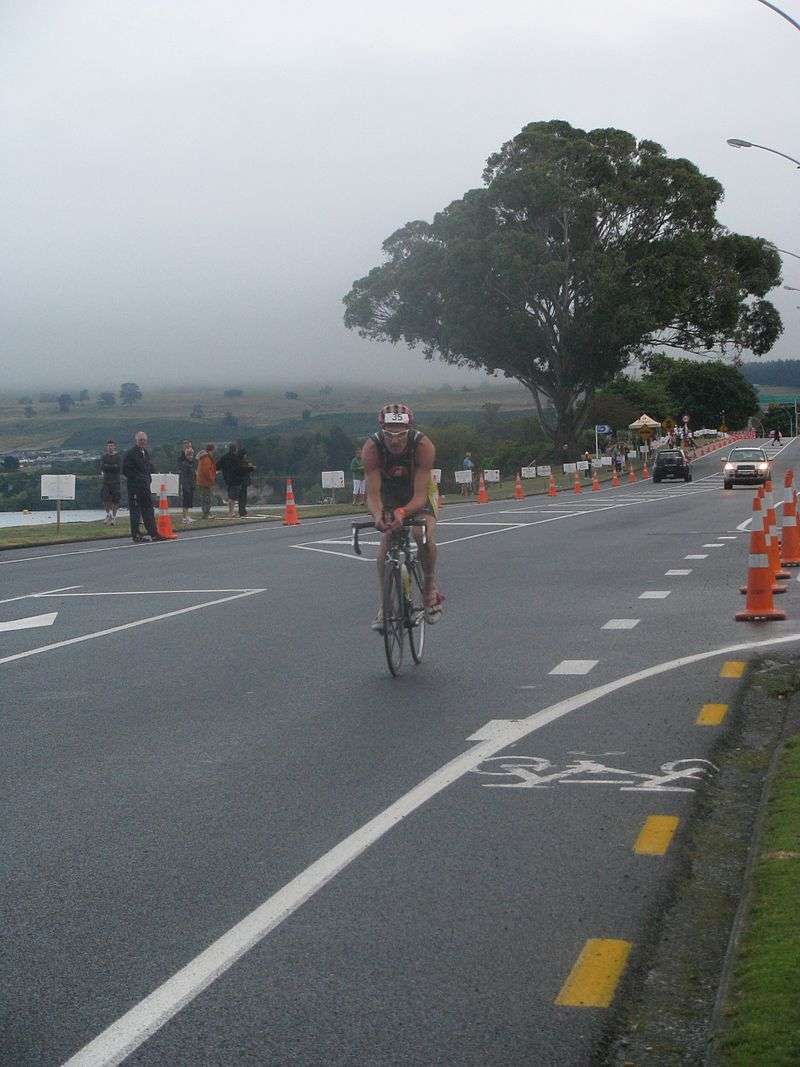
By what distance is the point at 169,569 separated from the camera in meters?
20.6

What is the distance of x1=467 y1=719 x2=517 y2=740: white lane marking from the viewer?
8.41 metres

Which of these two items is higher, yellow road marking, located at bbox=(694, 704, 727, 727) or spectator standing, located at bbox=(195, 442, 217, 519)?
spectator standing, located at bbox=(195, 442, 217, 519)

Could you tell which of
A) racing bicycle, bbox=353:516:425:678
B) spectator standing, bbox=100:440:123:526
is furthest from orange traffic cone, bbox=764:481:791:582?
spectator standing, bbox=100:440:123:526

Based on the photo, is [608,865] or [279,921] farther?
[608,865]

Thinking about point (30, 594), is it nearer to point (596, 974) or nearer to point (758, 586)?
point (758, 586)

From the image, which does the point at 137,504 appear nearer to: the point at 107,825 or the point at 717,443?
the point at 107,825

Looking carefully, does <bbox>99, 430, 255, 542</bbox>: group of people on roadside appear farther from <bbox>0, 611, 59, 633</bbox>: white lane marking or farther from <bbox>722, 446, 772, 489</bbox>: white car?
<bbox>722, 446, 772, 489</bbox>: white car

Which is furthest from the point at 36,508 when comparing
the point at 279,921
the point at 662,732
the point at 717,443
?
the point at 717,443

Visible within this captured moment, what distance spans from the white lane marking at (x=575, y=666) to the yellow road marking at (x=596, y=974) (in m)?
5.68

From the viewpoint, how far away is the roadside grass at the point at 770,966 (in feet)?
12.6

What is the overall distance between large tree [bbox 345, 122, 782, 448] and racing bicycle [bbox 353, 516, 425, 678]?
53.2m

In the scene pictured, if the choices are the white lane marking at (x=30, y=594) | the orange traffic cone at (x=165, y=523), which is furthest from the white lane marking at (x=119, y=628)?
the orange traffic cone at (x=165, y=523)

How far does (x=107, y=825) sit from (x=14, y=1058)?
2.58 metres

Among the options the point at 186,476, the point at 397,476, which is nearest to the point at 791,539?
the point at 397,476
